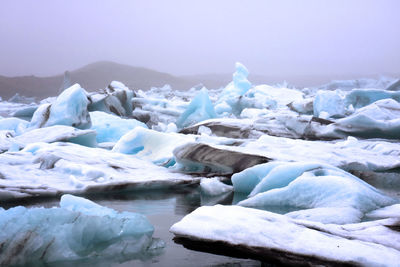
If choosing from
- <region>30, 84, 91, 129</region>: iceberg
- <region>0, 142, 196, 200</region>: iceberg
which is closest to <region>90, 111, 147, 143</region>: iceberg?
<region>30, 84, 91, 129</region>: iceberg

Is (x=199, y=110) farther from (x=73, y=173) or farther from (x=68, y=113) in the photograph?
(x=73, y=173)

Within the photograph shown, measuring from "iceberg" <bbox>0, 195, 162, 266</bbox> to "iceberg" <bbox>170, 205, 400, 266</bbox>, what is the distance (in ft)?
0.93

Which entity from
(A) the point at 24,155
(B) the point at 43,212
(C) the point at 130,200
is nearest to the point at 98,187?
(C) the point at 130,200

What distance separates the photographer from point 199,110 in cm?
1102

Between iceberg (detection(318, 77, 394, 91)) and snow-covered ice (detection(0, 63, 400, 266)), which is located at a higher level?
snow-covered ice (detection(0, 63, 400, 266))

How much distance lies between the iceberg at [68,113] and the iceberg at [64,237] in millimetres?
6126

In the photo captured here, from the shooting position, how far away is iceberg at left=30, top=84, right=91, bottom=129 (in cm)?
829

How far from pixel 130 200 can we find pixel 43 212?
1.57 m

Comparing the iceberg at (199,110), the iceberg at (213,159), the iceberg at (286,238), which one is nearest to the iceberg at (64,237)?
the iceberg at (286,238)

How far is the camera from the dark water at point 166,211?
2105 mm

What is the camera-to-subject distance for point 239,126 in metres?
8.16

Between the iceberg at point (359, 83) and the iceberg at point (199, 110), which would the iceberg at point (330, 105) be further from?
the iceberg at point (359, 83)

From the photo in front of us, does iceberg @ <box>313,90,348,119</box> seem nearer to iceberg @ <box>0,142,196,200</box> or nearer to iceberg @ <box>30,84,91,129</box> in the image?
iceberg @ <box>30,84,91,129</box>

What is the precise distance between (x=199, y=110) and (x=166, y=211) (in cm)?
776
